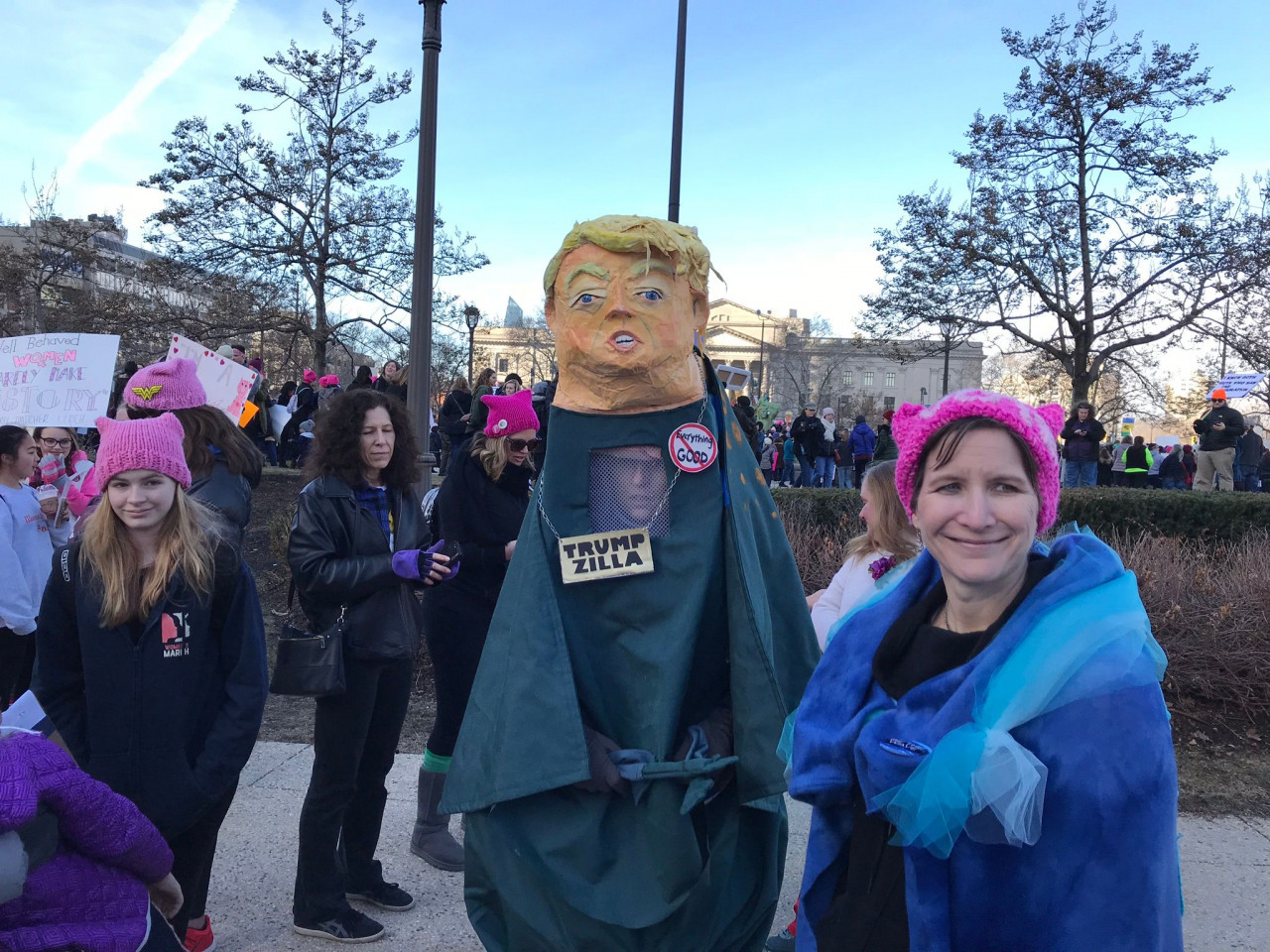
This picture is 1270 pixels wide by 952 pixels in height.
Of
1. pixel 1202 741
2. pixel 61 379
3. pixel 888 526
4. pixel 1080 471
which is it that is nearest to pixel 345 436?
pixel 888 526

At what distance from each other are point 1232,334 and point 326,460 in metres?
16.6

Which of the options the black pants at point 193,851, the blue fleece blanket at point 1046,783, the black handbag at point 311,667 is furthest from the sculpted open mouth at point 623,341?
the black pants at point 193,851

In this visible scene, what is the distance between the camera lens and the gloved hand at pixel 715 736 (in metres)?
2.46

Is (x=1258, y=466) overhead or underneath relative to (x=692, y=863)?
overhead

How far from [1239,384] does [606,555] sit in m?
15.7

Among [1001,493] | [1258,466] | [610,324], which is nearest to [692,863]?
[1001,493]

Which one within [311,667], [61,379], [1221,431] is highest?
[1221,431]

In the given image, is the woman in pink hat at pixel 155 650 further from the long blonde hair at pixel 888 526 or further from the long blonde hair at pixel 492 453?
the long blonde hair at pixel 888 526

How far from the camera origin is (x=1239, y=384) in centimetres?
1488

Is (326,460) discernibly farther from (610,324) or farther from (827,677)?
(827,677)

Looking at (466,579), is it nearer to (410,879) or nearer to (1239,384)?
(410,879)

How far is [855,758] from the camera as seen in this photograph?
1684 mm

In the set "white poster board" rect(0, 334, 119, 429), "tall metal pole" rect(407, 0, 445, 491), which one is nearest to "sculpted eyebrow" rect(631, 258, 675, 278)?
"white poster board" rect(0, 334, 119, 429)

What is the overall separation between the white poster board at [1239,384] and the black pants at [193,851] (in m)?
15.8
